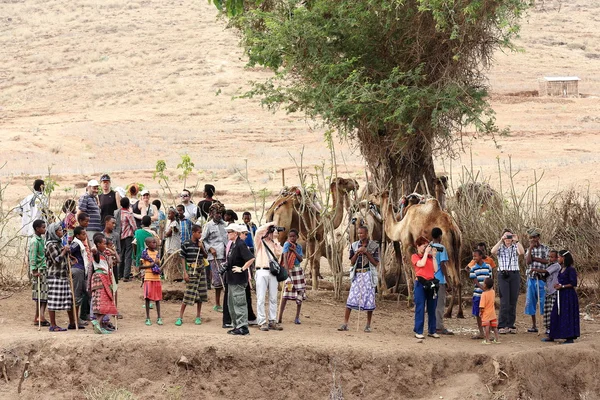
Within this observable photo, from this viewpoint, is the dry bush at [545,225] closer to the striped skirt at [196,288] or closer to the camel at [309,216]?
the camel at [309,216]

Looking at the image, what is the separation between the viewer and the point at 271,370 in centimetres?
1134

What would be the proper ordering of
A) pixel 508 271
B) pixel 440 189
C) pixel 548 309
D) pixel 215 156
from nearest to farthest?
pixel 548 309 < pixel 508 271 < pixel 440 189 < pixel 215 156

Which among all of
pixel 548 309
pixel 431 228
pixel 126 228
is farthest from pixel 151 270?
pixel 548 309

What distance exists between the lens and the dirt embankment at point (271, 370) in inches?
441

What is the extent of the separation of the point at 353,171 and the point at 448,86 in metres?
17.2

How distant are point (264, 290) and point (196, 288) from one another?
3.44 feet

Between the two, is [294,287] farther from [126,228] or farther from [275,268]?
[126,228]

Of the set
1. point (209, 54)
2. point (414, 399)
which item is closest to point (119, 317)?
point (414, 399)

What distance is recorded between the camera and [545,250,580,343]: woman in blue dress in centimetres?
1184

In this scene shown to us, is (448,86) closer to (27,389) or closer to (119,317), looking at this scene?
(119,317)

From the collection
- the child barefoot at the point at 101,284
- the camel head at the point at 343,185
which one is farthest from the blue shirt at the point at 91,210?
the camel head at the point at 343,185

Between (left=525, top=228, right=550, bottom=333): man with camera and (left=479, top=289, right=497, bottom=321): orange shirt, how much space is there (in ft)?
2.93

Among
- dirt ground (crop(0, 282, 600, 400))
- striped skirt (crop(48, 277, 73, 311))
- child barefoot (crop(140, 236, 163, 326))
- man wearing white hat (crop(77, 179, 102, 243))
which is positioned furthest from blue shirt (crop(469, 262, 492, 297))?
man wearing white hat (crop(77, 179, 102, 243))

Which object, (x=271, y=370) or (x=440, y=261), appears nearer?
(x=271, y=370)
